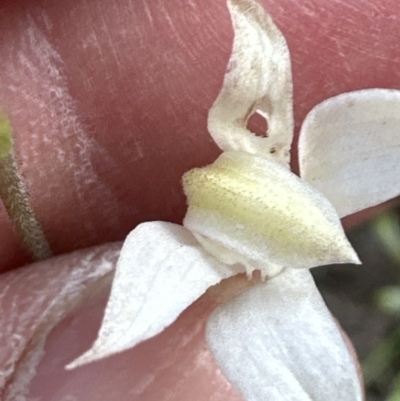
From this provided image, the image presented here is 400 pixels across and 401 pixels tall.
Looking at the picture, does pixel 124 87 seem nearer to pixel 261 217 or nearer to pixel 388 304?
pixel 261 217

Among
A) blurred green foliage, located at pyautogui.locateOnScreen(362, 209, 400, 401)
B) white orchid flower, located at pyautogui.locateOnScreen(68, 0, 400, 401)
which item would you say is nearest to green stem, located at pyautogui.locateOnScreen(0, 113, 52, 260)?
white orchid flower, located at pyautogui.locateOnScreen(68, 0, 400, 401)

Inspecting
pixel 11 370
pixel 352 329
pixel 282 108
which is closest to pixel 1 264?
pixel 11 370

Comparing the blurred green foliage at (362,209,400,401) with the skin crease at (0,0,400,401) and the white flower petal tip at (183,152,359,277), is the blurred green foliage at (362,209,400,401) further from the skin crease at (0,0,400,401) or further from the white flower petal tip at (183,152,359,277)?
the white flower petal tip at (183,152,359,277)

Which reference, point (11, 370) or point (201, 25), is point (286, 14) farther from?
point (11, 370)

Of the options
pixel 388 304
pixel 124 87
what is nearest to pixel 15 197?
pixel 124 87

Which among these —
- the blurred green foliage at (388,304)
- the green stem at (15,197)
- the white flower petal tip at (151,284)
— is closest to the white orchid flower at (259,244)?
the white flower petal tip at (151,284)

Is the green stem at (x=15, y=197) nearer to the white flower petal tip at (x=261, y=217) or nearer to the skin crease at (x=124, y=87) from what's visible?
the skin crease at (x=124, y=87)
